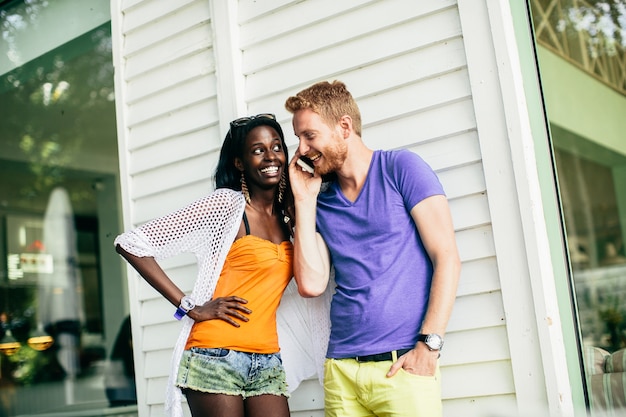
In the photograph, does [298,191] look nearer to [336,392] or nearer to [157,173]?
[336,392]

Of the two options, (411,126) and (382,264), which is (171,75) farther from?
(382,264)

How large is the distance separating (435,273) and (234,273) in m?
0.83

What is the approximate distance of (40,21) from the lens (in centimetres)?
515

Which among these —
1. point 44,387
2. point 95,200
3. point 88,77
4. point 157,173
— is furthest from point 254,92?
point 95,200

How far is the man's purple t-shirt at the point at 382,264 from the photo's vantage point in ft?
8.30

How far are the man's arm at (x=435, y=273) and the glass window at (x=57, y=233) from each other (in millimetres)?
3418

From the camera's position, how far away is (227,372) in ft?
8.92

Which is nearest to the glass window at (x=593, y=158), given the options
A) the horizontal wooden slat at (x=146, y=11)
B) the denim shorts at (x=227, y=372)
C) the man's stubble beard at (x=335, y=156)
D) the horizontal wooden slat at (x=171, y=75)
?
the man's stubble beard at (x=335, y=156)

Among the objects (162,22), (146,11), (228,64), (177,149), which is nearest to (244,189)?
(228,64)

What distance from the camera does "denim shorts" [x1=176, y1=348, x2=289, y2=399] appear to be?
8.90 ft

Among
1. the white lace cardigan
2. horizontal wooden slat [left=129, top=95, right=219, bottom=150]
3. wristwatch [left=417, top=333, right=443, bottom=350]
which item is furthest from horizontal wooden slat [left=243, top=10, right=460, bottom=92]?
wristwatch [left=417, top=333, right=443, bottom=350]

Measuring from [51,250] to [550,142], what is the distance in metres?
6.28

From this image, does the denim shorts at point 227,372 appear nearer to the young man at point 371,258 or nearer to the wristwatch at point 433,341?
the young man at point 371,258

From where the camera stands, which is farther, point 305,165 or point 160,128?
point 160,128
